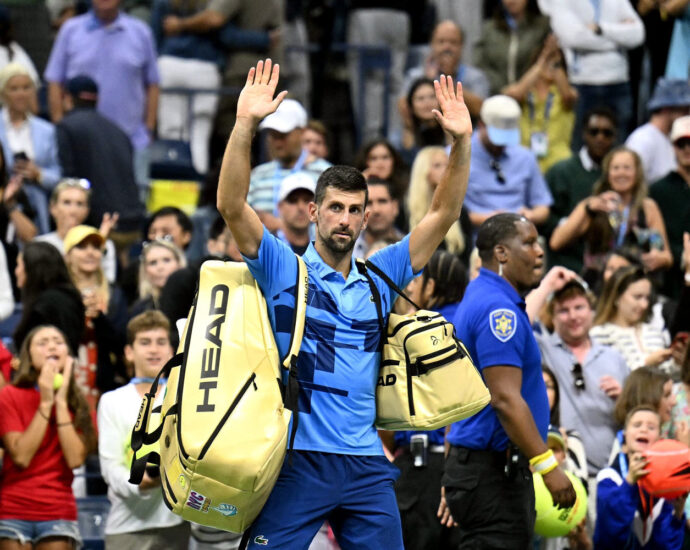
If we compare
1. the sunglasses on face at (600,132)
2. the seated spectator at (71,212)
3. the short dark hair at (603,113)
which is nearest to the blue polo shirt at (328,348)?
the seated spectator at (71,212)

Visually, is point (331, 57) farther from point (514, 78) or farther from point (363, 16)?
point (514, 78)

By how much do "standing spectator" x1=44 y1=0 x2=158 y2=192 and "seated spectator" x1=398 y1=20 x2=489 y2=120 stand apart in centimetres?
237

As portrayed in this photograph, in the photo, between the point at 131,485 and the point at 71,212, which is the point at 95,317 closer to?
the point at 71,212

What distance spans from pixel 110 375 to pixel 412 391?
14.1ft

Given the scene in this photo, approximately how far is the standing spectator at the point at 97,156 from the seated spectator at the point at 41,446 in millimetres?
3486

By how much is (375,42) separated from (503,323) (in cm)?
824

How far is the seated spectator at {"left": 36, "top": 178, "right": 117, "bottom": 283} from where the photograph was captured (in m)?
11.0

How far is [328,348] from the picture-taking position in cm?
594

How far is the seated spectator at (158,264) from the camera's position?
1009 cm

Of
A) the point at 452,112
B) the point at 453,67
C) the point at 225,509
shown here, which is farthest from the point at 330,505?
the point at 453,67

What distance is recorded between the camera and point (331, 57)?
49.3 ft

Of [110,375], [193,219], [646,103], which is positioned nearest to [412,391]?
→ [110,375]

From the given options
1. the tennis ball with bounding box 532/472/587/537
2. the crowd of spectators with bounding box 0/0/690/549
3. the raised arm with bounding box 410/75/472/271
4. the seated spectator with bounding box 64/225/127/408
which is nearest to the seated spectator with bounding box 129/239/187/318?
the crowd of spectators with bounding box 0/0/690/549

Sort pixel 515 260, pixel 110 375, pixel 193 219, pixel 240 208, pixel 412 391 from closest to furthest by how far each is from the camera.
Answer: pixel 240 208 → pixel 412 391 → pixel 515 260 → pixel 110 375 → pixel 193 219
